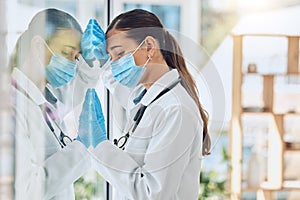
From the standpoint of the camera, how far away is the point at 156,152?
3.64 ft

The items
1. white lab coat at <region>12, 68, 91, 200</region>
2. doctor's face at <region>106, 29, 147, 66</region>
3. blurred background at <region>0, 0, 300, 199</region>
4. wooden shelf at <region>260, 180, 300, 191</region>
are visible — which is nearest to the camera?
white lab coat at <region>12, 68, 91, 200</region>

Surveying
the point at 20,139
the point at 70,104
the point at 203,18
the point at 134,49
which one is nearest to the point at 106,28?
the point at 134,49

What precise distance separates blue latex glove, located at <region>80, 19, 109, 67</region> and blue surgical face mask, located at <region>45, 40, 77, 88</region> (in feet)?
0.11

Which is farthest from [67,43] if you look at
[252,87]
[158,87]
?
[252,87]

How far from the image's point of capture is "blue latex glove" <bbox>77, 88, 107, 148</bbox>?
1.10m

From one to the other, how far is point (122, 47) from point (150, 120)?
167 millimetres

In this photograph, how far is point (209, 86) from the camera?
49.1 inches

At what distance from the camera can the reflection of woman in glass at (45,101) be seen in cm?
104

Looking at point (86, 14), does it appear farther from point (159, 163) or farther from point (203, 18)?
point (203, 18)

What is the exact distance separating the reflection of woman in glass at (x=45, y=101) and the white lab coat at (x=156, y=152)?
0.07 metres


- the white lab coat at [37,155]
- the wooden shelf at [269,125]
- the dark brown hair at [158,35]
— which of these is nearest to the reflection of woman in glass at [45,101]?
the white lab coat at [37,155]

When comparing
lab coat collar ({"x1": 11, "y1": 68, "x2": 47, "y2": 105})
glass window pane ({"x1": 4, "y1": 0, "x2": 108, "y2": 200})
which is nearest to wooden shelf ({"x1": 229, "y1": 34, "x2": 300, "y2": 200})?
glass window pane ({"x1": 4, "y1": 0, "x2": 108, "y2": 200})

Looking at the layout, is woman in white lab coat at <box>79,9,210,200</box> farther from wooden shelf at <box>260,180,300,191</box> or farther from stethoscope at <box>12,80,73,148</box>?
wooden shelf at <box>260,180,300,191</box>

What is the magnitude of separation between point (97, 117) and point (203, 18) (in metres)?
1.01
